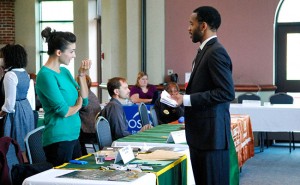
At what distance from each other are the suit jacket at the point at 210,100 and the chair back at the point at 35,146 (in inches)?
44.6

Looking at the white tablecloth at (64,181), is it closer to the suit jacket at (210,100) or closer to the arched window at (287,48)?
the suit jacket at (210,100)

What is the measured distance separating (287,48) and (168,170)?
795 centimetres

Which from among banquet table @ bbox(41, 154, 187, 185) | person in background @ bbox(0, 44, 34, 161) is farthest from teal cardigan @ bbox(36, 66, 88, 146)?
person in background @ bbox(0, 44, 34, 161)

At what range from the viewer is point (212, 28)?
3490mm

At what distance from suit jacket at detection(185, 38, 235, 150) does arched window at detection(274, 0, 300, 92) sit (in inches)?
308

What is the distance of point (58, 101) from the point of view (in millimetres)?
3873

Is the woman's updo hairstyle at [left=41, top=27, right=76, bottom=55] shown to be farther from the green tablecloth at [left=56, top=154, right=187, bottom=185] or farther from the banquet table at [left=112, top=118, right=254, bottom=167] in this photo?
the banquet table at [left=112, top=118, right=254, bottom=167]

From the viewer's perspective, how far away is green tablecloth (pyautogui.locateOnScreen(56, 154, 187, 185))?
3482mm

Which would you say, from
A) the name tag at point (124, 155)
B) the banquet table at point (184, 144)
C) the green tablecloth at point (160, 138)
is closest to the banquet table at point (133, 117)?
the banquet table at point (184, 144)

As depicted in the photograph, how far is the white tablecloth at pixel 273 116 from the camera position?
340 inches

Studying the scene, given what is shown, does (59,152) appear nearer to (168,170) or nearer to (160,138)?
(168,170)

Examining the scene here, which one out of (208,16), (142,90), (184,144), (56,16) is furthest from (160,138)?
(56,16)

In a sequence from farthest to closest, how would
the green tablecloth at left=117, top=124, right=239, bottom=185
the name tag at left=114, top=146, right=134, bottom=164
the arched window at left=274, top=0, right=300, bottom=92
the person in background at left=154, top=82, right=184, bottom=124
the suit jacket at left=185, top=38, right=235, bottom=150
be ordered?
the arched window at left=274, top=0, right=300, bottom=92, the person in background at left=154, top=82, right=184, bottom=124, the green tablecloth at left=117, top=124, right=239, bottom=185, the name tag at left=114, top=146, right=134, bottom=164, the suit jacket at left=185, top=38, right=235, bottom=150

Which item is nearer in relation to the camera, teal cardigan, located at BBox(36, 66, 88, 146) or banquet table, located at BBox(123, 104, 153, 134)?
teal cardigan, located at BBox(36, 66, 88, 146)
